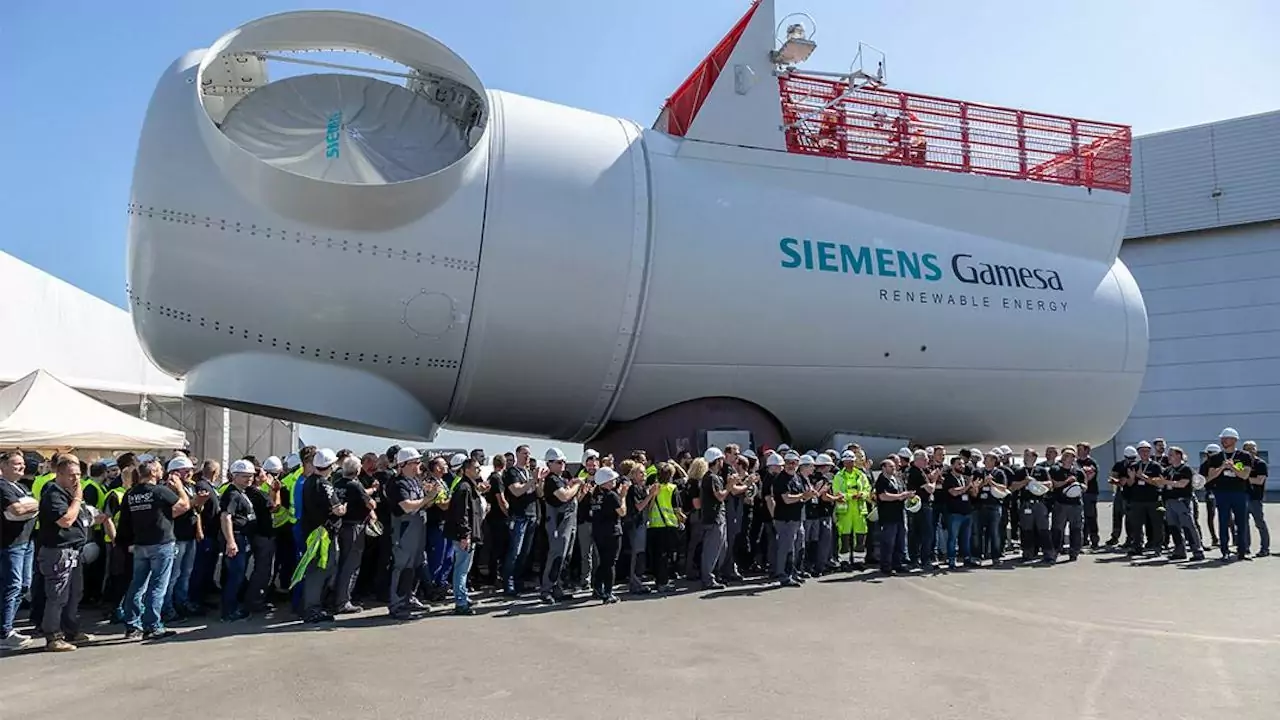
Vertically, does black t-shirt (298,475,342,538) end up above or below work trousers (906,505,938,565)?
above

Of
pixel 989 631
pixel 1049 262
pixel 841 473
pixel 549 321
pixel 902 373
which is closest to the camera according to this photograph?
pixel 989 631

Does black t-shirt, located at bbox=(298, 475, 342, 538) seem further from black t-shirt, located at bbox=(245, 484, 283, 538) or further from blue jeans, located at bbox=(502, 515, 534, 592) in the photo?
blue jeans, located at bbox=(502, 515, 534, 592)

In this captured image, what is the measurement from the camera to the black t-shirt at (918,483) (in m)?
10.4

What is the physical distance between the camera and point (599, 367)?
9.89 meters

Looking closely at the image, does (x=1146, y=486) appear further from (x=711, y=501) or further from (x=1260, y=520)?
(x=711, y=501)

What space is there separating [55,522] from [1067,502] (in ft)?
36.9

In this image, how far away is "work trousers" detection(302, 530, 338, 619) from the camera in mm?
7473

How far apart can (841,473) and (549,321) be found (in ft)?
13.2

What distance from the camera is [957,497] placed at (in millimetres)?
10648

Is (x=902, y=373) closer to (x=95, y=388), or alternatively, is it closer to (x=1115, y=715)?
(x=1115, y=715)

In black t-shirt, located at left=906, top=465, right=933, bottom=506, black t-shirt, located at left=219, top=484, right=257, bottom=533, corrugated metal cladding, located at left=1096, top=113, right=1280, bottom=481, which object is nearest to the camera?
black t-shirt, located at left=219, top=484, right=257, bottom=533

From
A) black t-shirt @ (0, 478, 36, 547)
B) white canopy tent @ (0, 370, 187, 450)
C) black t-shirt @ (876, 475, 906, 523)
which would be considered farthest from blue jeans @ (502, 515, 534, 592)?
white canopy tent @ (0, 370, 187, 450)

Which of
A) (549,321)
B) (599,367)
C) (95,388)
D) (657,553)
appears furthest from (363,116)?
(95,388)

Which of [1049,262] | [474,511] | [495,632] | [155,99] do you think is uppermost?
[155,99]
